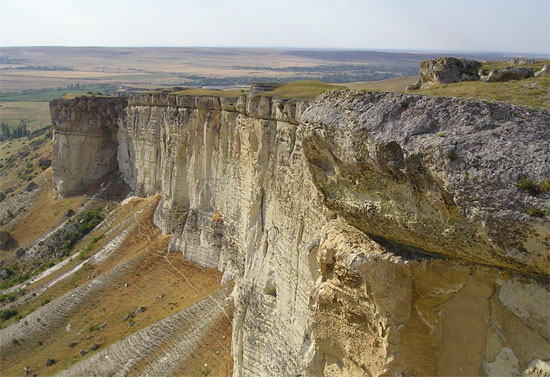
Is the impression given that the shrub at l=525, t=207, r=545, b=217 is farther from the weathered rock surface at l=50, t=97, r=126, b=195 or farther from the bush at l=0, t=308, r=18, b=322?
the weathered rock surface at l=50, t=97, r=126, b=195

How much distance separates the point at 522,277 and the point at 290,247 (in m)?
10.8

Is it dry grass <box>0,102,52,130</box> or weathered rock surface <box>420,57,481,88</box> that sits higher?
weathered rock surface <box>420,57,481,88</box>

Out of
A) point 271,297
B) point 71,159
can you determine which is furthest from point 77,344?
point 71,159

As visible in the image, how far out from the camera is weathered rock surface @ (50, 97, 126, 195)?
45.1 metres

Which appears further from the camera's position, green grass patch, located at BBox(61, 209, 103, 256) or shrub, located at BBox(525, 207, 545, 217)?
green grass patch, located at BBox(61, 209, 103, 256)

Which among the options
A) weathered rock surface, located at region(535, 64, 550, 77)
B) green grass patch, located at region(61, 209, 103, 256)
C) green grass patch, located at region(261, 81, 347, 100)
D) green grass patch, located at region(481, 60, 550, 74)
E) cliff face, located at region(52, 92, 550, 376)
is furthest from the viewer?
green grass patch, located at region(61, 209, 103, 256)

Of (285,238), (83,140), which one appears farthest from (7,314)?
(285,238)

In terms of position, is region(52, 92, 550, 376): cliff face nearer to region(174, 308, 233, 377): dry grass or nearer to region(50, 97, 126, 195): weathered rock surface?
region(174, 308, 233, 377): dry grass

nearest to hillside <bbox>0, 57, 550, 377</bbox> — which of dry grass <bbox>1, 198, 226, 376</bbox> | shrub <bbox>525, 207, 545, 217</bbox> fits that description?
shrub <bbox>525, 207, 545, 217</bbox>

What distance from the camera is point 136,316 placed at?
27.6 meters

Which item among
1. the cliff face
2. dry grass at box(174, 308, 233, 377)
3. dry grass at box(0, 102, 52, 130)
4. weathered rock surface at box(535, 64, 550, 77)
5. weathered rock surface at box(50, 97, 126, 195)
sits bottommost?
dry grass at box(0, 102, 52, 130)

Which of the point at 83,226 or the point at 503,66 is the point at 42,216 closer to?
the point at 83,226

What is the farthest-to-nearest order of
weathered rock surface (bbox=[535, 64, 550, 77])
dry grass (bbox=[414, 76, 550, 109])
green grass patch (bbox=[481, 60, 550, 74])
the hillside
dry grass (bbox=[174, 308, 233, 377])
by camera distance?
dry grass (bbox=[174, 308, 233, 377]), green grass patch (bbox=[481, 60, 550, 74]), weathered rock surface (bbox=[535, 64, 550, 77]), dry grass (bbox=[414, 76, 550, 109]), the hillside

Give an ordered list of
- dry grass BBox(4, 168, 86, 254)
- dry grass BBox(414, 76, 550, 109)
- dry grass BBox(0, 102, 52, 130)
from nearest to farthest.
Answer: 1. dry grass BBox(414, 76, 550, 109)
2. dry grass BBox(4, 168, 86, 254)
3. dry grass BBox(0, 102, 52, 130)
